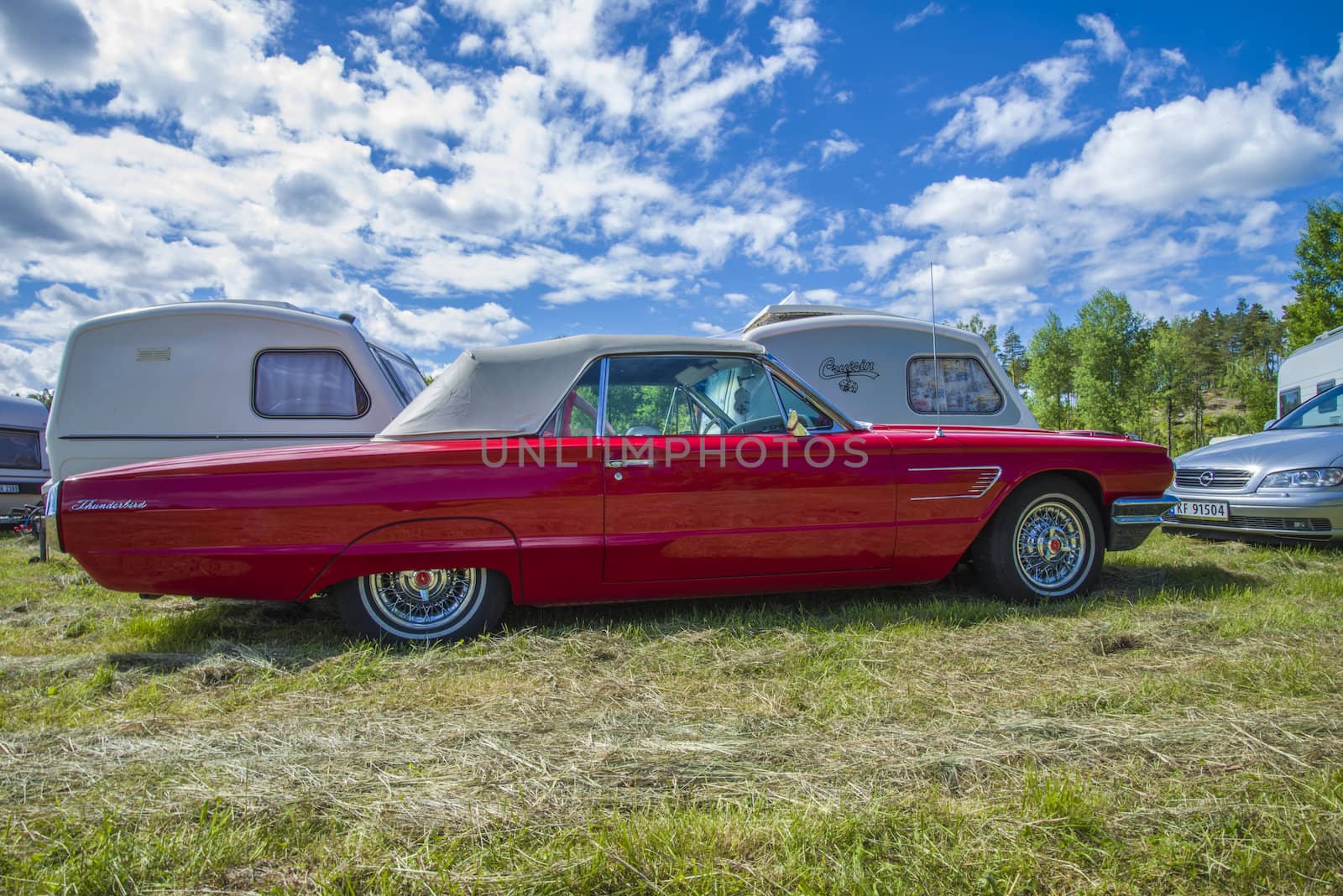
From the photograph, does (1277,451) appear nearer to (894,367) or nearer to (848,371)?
(894,367)

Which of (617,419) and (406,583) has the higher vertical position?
(617,419)

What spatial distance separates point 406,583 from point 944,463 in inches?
108

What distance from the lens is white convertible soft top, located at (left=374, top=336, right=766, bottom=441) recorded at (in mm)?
3326

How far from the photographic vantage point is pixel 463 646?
308 centimetres

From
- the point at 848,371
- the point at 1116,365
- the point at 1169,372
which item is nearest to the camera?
the point at 848,371

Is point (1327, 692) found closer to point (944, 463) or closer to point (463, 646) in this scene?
point (944, 463)

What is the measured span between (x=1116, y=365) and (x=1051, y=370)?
8659 millimetres

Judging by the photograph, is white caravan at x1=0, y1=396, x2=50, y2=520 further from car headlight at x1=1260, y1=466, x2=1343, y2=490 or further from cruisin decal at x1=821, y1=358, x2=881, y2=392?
car headlight at x1=1260, y1=466, x2=1343, y2=490

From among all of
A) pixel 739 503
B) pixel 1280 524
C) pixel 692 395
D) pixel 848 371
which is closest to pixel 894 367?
pixel 848 371

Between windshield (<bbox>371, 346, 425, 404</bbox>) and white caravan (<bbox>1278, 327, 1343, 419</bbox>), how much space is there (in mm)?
9809

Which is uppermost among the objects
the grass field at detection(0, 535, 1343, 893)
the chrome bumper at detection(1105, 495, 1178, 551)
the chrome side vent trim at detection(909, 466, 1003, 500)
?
the chrome side vent trim at detection(909, 466, 1003, 500)

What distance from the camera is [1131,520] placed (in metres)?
3.88

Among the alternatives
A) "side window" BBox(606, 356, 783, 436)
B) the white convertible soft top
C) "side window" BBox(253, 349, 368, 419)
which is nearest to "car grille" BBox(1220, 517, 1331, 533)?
"side window" BBox(606, 356, 783, 436)

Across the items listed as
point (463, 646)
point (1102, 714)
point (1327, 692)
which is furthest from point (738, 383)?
point (1327, 692)
